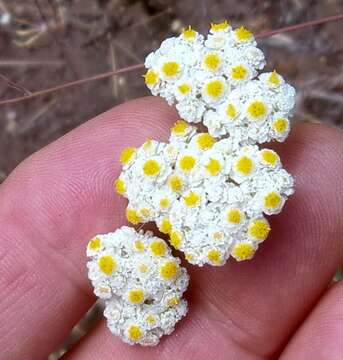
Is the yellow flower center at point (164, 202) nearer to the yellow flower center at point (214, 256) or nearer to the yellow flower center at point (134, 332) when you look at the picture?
the yellow flower center at point (214, 256)

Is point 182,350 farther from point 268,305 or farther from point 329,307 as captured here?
point 329,307

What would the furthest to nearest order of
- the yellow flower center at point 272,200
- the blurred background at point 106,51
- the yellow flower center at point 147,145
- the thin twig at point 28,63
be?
the thin twig at point 28,63 → the blurred background at point 106,51 → the yellow flower center at point 147,145 → the yellow flower center at point 272,200

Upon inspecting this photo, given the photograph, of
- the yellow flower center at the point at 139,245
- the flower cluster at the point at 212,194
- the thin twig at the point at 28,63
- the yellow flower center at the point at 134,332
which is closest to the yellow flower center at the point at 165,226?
the flower cluster at the point at 212,194

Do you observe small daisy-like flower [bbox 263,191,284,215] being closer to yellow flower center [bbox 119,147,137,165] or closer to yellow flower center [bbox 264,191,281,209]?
yellow flower center [bbox 264,191,281,209]

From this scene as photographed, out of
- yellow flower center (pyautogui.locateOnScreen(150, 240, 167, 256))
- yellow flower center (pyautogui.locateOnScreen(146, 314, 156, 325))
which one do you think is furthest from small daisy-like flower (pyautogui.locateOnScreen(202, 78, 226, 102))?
yellow flower center (pyautogui.locateOnScreen(146, 314, 156, 325))

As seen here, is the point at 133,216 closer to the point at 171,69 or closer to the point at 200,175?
the point at 200,175

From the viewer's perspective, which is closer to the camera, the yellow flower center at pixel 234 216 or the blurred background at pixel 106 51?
the yellow flower center at pixel 234 216

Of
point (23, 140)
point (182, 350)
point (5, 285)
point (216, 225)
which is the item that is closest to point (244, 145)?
point (216, 225)
